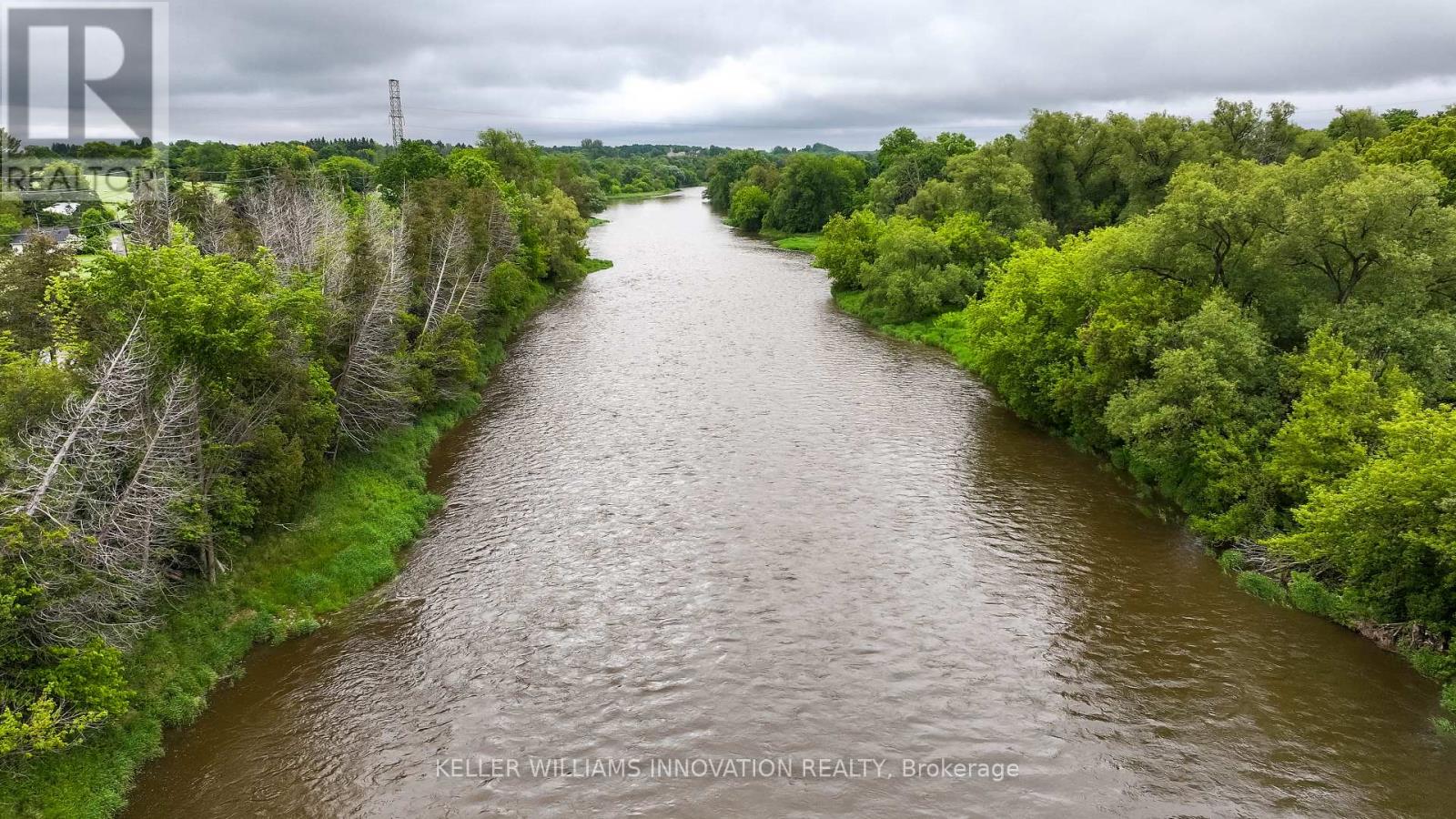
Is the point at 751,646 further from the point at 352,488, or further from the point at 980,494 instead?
the point at 352,488

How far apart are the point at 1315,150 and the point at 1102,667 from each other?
5528 cm

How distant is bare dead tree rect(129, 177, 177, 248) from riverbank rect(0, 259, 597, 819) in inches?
561

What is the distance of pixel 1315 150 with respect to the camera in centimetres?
5847

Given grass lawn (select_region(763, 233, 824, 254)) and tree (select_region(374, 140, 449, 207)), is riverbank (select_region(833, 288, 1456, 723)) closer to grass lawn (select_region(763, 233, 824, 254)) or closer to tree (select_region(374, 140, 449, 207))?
tree (select_region(374, 140, 449, 207))

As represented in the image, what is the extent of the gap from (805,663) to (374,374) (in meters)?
21.5

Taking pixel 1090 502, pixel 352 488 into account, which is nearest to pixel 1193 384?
pixel 1090 502

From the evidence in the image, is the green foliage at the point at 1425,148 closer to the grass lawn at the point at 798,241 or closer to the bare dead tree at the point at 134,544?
the bare dead tree at the point at 134,544

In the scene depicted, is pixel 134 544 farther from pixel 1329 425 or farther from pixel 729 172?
pixel 729 172

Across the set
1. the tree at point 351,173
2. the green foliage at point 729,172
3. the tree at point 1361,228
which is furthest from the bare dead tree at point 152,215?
the green foliage at point 729,172

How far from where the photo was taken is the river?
17.7m

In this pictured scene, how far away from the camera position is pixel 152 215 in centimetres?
3859

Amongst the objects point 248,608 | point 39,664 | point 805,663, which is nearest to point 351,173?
point 248,608

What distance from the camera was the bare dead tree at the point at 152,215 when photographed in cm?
3606

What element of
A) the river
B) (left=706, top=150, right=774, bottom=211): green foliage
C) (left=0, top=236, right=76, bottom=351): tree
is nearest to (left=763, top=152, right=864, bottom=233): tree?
(left=706, top=150, right=774, bottom=211): green foliage
